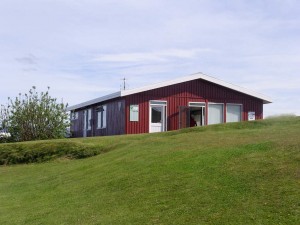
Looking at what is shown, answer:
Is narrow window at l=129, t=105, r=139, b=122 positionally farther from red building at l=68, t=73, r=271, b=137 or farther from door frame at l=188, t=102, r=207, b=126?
door frame at l=188, t=102, r=207, b=126

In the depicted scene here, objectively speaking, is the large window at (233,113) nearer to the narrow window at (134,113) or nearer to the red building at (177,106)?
the red building at (177,106)

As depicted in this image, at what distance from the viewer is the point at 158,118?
29.7m

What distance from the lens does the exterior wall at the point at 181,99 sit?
28.8 meters

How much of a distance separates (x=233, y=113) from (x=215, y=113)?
1.33 m

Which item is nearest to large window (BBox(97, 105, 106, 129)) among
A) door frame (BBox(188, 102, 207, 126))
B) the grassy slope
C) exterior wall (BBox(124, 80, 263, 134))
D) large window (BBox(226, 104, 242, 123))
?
exterior wall (BBox(124, 80, 263, 134))

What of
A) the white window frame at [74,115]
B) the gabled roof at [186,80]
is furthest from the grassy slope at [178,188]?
the white window frame at [74,115]

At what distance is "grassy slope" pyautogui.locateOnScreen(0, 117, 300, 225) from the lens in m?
7.70

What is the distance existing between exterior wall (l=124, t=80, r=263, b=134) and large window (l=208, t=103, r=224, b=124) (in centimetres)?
31

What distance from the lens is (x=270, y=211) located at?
7.22 meters

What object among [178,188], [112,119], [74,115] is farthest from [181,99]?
[178,188]

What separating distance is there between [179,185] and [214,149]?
116 inches

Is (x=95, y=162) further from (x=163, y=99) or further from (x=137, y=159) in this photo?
(x=163, y=99)

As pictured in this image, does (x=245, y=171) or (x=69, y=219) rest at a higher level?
(x=245, y=171)

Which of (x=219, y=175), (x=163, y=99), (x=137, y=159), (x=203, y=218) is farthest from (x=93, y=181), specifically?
(x=163, y=99)
